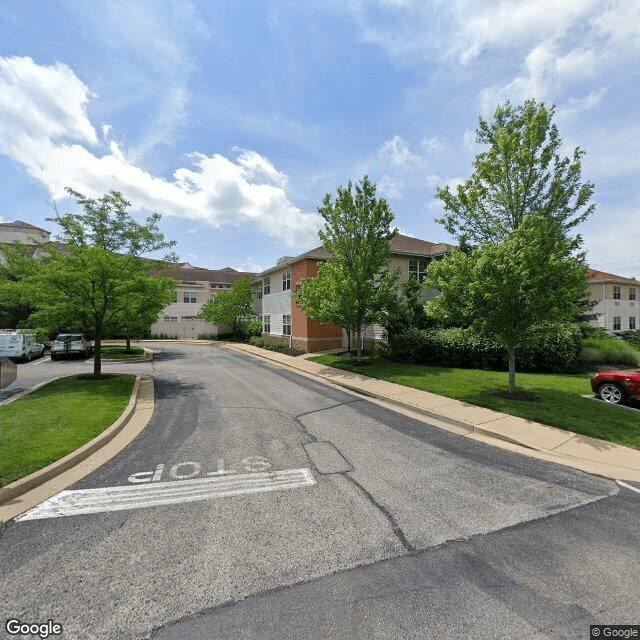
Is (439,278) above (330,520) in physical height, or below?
above

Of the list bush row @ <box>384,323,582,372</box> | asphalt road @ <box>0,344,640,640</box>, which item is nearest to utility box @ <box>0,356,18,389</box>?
asphalt road @ <box>0,344,640,640</box>

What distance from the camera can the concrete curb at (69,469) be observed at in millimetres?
4500

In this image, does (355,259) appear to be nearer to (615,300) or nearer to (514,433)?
(514,433)

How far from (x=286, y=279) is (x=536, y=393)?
19.1 m

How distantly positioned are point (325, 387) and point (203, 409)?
16.3 ft

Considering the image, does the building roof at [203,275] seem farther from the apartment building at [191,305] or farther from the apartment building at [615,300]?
the apartment building at [615,300]

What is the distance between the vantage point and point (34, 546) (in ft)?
12.1

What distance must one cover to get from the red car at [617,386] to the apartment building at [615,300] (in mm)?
34098

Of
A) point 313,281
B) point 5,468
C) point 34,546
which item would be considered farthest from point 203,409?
point 313,281

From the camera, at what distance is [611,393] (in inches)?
393

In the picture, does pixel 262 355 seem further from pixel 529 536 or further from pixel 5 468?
pixel 529 536

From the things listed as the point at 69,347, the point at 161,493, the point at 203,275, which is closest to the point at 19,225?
the point at 203,275

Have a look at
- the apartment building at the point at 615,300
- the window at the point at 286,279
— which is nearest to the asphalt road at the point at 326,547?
the window at the point at 286,279

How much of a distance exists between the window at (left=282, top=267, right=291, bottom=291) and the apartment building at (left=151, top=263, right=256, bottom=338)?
10412 mm
